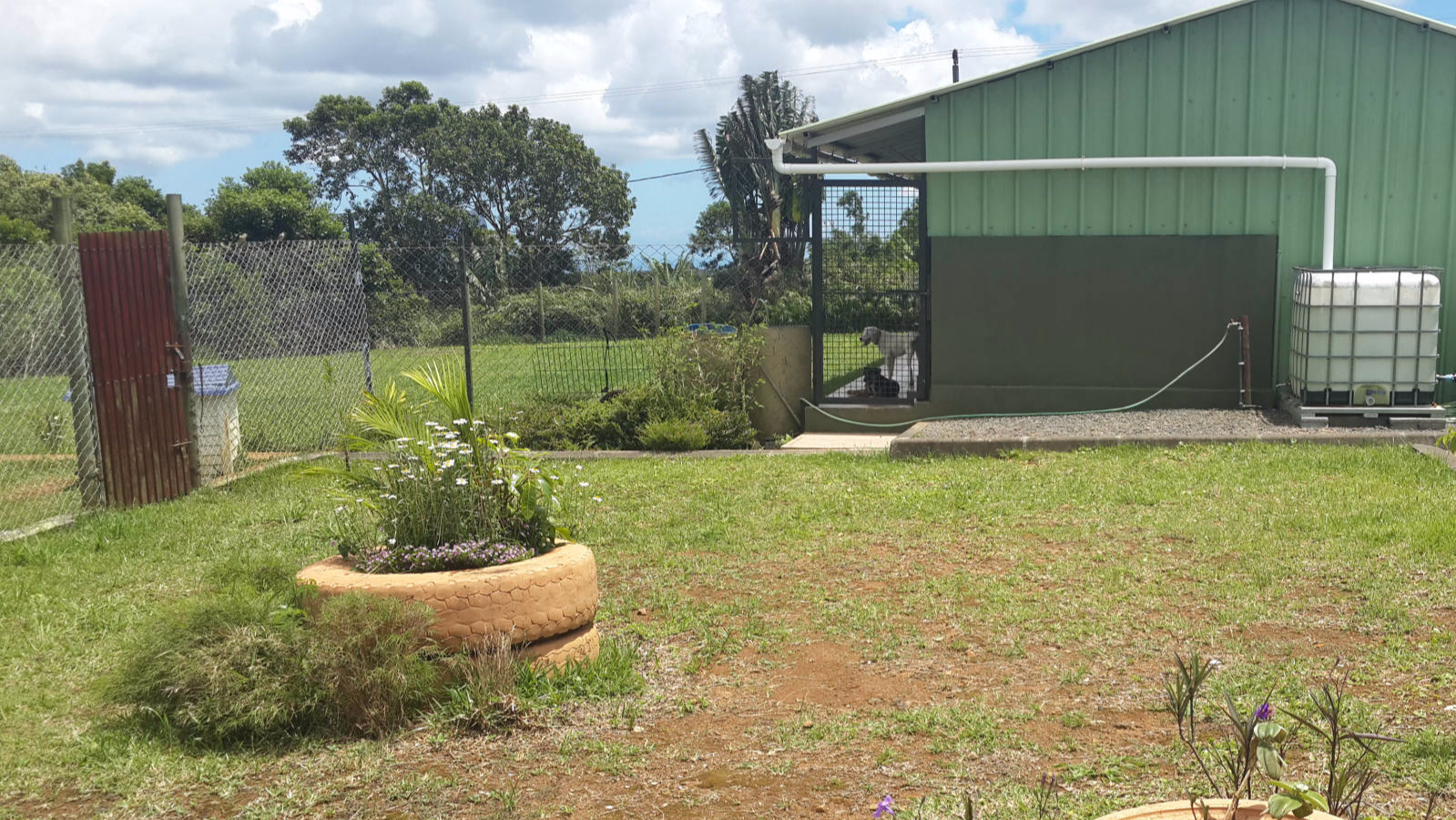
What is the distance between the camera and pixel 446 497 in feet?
18.1

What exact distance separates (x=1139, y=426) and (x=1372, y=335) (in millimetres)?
2297

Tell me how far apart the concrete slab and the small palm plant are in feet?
20.7

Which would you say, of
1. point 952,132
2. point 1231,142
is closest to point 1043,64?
point 952,132

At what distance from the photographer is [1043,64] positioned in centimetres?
1284

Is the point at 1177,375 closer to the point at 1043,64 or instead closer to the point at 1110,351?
the point at 1110,351

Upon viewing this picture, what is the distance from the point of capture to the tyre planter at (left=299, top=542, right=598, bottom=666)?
4969 mm

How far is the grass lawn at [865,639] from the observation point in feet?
13.9

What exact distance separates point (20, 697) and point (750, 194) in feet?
111

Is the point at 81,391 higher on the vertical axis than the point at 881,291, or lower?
lower

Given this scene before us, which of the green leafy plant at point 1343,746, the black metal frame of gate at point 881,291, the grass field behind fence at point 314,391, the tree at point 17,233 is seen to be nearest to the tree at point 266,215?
the tree at point 17,233

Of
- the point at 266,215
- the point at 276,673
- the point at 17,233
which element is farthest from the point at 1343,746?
the point at 266,215

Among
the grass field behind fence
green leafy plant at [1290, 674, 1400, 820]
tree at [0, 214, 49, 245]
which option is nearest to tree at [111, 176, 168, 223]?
tree at [0, 214, 49, 245]

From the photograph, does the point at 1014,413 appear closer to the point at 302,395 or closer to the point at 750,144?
the point at 302,395

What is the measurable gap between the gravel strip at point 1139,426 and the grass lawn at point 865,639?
123cm
